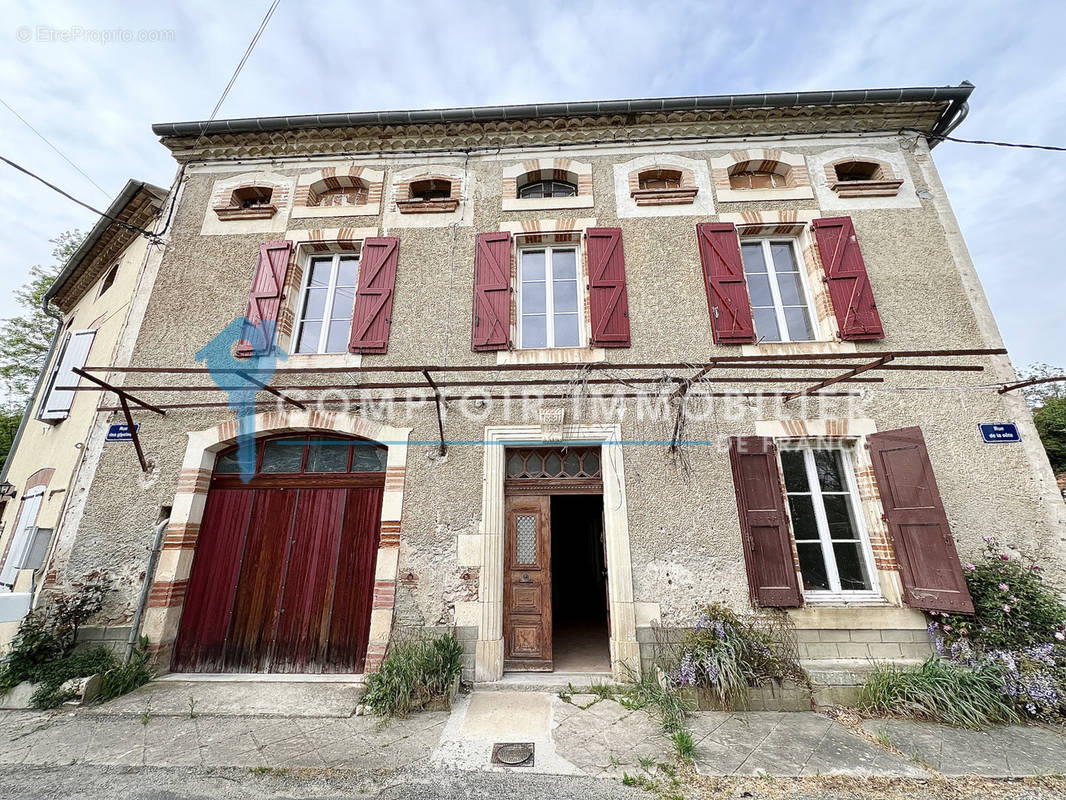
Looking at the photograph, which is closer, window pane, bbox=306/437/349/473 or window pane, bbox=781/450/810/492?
window pane, bbox=781/450/810/492

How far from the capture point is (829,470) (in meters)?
4.80

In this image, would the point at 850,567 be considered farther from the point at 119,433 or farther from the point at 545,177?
the point at 119,433

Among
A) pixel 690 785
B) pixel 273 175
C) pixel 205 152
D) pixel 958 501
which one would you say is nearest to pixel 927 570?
pixel 958 501

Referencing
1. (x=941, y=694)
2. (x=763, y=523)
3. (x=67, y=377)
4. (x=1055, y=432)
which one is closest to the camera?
(x=941, y=694)

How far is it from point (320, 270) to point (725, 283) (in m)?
5.44

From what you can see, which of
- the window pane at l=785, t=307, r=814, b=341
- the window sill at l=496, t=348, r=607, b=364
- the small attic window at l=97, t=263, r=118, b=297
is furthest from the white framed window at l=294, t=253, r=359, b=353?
the window pane at l=785, t=307, r=814, b=341

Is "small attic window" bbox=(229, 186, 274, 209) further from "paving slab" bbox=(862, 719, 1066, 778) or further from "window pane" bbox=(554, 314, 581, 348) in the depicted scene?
"paving slab" bbox=(862, 719, 1066, 778)

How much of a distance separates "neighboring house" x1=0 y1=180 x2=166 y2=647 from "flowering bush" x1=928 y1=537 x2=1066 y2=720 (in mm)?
8849

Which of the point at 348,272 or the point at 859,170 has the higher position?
the point at 859,170

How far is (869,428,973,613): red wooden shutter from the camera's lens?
3.96m

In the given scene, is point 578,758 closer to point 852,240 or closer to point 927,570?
point 927,570

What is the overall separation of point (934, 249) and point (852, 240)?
40.9 inches

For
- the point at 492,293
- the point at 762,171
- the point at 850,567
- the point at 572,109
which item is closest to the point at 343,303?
the point at 492,293

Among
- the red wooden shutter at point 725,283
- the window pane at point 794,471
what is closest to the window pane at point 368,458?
the red wooden shutter at point 725,283
